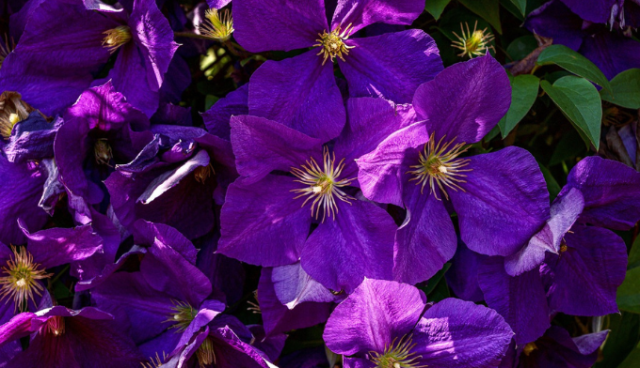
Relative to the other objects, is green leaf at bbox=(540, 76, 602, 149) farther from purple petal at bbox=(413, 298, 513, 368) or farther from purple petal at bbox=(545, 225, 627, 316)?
purple petal at bbox=(413, 298, 513, 368)

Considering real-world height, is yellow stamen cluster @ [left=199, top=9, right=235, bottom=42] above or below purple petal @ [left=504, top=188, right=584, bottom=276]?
above

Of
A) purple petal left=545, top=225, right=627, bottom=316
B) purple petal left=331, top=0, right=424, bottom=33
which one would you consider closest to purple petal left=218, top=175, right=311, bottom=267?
purple petal left=331, top=0, right=424, bottom=33

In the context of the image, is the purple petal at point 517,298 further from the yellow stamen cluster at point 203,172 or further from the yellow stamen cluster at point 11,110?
the yellow stamen cluster at point 11,110

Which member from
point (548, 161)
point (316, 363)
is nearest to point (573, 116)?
point (548, 161)

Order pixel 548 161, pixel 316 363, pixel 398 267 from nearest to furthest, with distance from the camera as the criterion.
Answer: pixel 398 267, pixel 316 363, pixel 548 161

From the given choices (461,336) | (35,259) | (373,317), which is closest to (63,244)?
(35,259)

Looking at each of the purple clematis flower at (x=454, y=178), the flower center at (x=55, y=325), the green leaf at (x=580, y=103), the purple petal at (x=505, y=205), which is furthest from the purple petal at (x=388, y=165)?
the flower center at (x=55, y=325)

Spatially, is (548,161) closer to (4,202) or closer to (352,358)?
(352,358)
